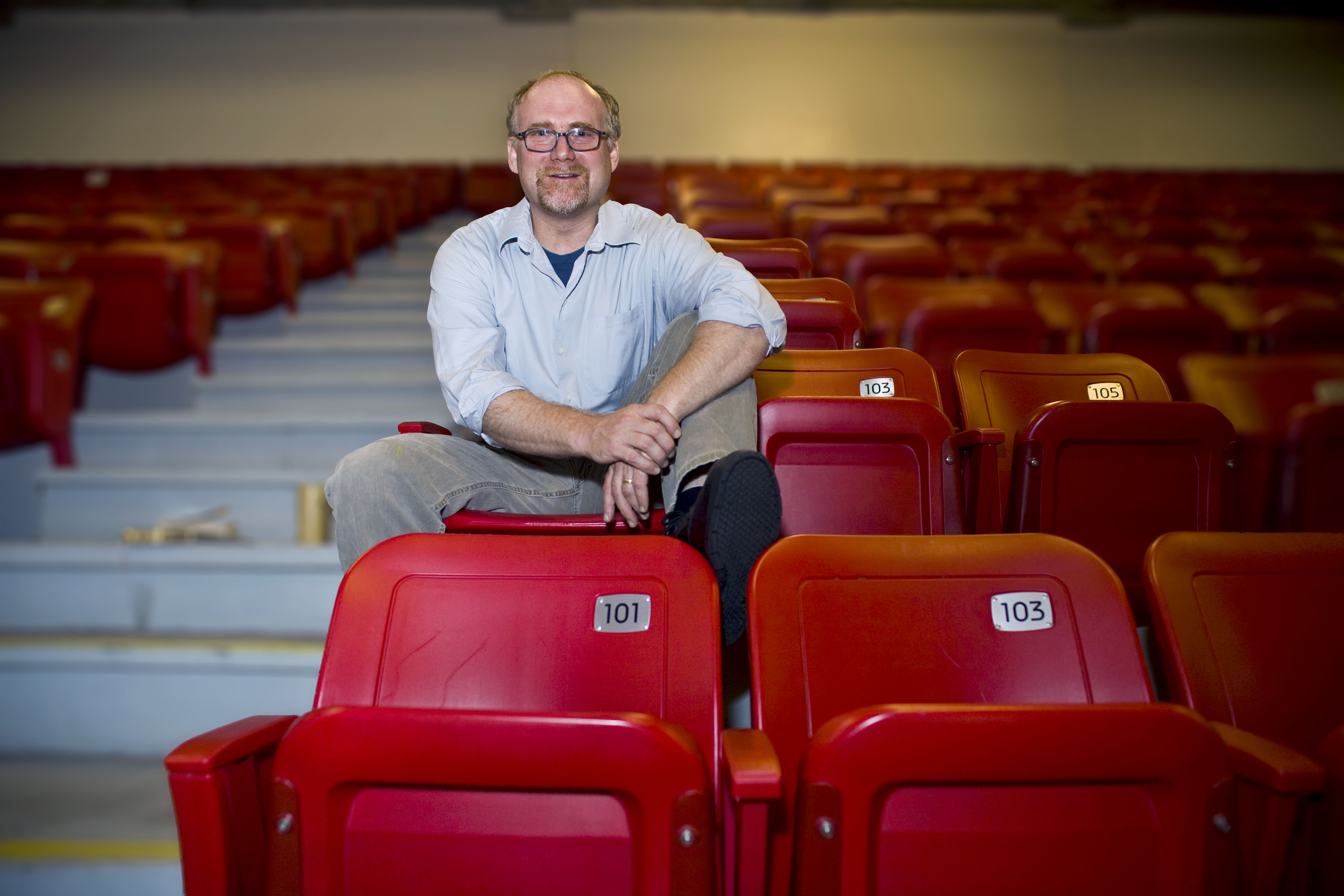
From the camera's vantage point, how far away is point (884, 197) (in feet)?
12.0

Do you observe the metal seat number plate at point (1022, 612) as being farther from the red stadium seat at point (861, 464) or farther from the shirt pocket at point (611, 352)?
the shirt pocket at point (611, 352)

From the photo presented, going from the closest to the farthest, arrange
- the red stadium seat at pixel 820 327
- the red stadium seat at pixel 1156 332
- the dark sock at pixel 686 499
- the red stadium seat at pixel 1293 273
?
1. the dark sock at pixel 686 499
2. the red stadium seat at pixel 820 327
3. the red stadium seat at pixel 1156 332
4. the red stadium seat at pixel 1293 273

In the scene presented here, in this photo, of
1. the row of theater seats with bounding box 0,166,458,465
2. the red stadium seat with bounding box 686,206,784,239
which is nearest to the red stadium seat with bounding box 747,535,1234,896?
the red stadium seat with bounding box 686,206,784,239

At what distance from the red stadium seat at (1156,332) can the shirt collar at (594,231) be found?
94cm

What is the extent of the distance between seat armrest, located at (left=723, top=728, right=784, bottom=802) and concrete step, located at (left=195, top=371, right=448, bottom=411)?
144 centimetres

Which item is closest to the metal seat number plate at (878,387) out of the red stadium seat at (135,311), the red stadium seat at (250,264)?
the red stadium seat at (135,311)

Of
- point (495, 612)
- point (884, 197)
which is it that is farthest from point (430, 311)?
point (884, 197)

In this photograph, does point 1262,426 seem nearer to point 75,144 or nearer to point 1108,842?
point 1108,842

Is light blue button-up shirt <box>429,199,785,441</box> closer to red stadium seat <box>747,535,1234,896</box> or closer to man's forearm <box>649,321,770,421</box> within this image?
man's forearm <box>649,321,770,421</box>

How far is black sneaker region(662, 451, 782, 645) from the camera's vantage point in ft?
2.27

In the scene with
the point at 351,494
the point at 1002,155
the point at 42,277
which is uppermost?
the point at 1002,155

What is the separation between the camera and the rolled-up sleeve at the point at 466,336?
36.2 inches

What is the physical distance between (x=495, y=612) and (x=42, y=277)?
72.6 inches

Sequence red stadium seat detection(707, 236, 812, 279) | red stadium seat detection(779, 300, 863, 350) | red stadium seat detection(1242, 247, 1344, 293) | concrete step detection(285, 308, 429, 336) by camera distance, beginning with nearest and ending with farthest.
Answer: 1. red stadium seat detection(779, 300, 863, 350)
2. red stadium seat detection(707, 236, 812, 279)
3. concrete step detection(285, 308, 429, 336)
4. red stadium seat detection(1242, 247, 1344, 293)
